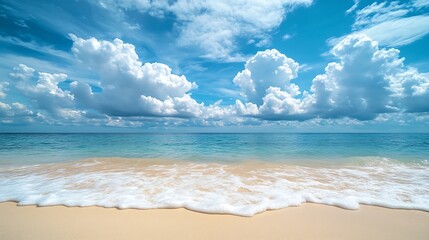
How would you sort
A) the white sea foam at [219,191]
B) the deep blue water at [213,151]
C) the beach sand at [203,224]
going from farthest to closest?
the deep blue water at [213,151] → the white sea foam at [219,191] → the beach sand at [203,224]

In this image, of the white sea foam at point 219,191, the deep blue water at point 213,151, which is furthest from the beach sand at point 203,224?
the deep blue water at point 213,151

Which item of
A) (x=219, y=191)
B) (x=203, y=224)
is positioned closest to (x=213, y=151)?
(x=219, y=191)

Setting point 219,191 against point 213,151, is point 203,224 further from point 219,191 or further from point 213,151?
point 213,151

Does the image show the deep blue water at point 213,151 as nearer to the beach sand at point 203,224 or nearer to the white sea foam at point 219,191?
the white sea foam at point 219,191

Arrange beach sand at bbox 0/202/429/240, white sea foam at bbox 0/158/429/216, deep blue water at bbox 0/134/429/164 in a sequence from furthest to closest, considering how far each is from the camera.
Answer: deep blue water at bbox 0/134/429/164, white sea foam at bbox 0/158/429/216, beach sand at bbox 0/202/429/240

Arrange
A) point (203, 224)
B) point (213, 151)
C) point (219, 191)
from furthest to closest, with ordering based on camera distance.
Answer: point (213, 151) < point (219, 191) < point (203, 224)

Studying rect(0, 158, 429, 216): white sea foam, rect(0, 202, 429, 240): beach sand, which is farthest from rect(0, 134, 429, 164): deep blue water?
rect(0, 202, 429, 240): beach sand

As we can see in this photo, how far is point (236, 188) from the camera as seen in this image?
20.8 ft

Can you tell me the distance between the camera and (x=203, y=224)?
3873mm

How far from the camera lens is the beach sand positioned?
348 centimetres

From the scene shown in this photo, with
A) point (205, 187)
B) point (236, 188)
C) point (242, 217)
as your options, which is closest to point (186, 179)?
point (205, 187)

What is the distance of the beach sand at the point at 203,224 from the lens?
3.48 metres

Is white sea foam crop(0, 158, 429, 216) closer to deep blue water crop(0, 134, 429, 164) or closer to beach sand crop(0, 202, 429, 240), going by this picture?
beach sand crop(0, 202, 429, 240)

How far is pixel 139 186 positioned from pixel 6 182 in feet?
17.2
